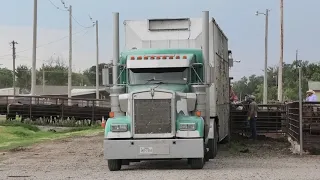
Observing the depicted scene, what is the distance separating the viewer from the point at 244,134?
79.2 ft

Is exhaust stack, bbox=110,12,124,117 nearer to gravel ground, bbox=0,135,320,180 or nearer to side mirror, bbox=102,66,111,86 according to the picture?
side mirror, bbox=102,66,111,86

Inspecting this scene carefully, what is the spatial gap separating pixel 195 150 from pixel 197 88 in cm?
170

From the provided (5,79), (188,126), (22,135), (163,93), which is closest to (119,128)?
(163,93)

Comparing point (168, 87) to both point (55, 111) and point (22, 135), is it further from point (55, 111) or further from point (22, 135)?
point (55, 111)

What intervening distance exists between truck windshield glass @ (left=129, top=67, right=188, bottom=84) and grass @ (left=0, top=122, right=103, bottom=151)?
9092 millimetres

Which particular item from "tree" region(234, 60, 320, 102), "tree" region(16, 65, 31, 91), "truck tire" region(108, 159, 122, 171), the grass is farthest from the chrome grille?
"tree" region(16, 65, 31, 91)

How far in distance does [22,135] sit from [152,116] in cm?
1594

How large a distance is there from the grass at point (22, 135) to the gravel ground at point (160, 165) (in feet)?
7.94

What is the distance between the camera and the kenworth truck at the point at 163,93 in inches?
509

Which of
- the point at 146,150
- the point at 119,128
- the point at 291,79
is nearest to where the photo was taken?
the point at 146,150

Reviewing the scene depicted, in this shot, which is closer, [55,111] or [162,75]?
[162,75]

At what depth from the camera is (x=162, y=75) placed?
13.9 metres

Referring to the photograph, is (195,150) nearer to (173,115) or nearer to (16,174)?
(173,115)

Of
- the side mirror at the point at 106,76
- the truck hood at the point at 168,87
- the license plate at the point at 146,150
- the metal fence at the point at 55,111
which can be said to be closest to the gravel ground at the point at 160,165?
the license plate at the point at 146,150
